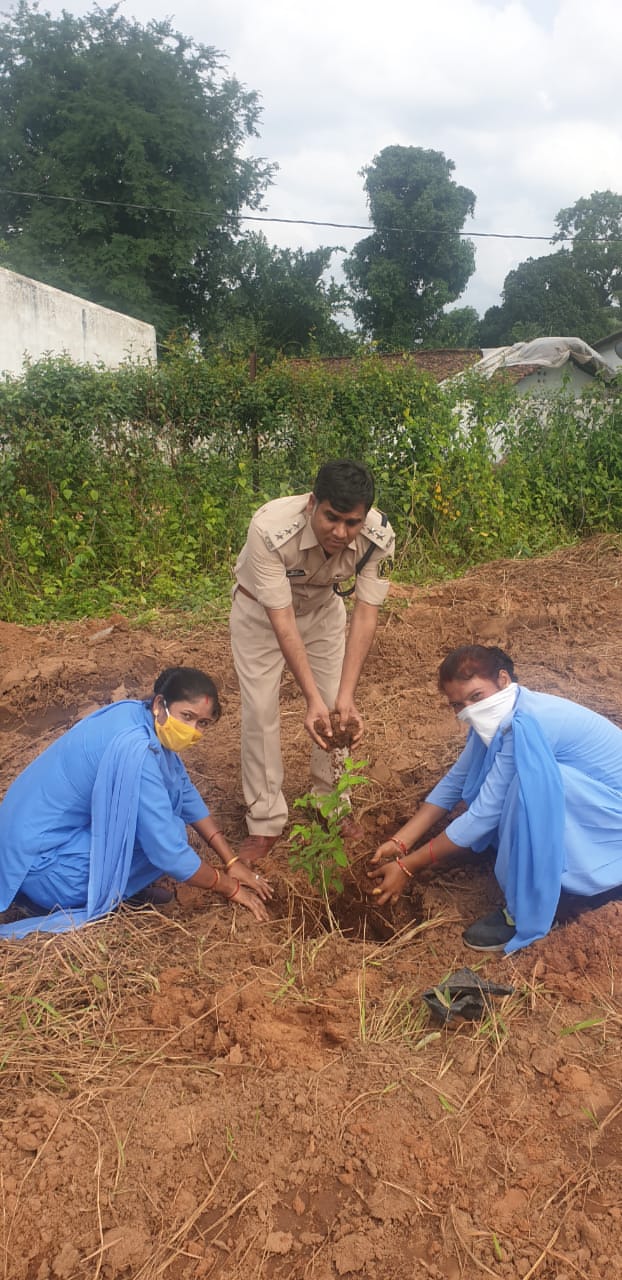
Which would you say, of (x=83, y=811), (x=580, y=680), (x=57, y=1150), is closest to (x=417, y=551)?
(x=580, y=680)

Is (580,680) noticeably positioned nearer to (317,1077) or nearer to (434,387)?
(317,1077)

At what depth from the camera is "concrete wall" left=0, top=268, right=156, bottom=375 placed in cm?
1077

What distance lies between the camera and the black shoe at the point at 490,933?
3.14 m

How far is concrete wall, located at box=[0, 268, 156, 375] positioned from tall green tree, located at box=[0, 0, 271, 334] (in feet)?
30.7

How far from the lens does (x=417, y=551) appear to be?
28.8 feet

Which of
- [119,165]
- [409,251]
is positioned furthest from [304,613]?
[409,251]

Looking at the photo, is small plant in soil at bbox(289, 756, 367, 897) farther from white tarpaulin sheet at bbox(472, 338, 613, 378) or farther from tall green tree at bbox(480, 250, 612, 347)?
tall green tree at bbox(480, 250, 612, 347)

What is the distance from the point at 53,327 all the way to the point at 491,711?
1011cm

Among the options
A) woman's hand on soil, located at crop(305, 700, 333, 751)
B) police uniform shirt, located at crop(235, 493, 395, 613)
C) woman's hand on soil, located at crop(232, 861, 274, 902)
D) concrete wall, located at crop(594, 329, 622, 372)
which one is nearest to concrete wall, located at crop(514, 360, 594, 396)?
concrete wall, located at crop(594, 329, 622, 372)

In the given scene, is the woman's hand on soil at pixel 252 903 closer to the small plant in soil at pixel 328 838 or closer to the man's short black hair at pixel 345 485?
the small plant in soil at pixel 328 838

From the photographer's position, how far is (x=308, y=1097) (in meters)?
2.35

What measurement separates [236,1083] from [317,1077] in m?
0.22


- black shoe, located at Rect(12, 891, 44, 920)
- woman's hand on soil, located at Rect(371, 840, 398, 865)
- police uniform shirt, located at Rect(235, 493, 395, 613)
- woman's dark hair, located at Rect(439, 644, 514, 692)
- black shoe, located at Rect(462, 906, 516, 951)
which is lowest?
black shoe, located at Rect(12, 891, 44, 920)

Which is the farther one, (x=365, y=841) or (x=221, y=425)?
(x=221, y=425)
